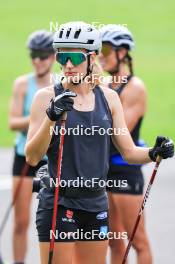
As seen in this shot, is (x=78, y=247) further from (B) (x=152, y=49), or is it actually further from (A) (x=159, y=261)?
(B) (x=152, y=49)

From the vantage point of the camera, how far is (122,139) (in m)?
7.68

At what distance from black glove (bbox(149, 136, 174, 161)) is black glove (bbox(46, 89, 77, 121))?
0.86 metres

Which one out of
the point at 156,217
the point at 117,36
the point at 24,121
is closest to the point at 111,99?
the point at 117,36

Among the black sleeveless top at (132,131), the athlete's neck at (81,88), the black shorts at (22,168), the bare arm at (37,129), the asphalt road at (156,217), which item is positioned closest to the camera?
the bare arm at (37,129)

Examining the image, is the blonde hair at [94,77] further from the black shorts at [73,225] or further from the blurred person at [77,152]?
the black shorts at [73,225]

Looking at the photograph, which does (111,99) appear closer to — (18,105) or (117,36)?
(117,36)

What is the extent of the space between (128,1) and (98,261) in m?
29.8

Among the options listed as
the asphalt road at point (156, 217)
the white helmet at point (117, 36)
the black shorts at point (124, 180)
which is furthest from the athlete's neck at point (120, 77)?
the asphalt road at point (156, 217)

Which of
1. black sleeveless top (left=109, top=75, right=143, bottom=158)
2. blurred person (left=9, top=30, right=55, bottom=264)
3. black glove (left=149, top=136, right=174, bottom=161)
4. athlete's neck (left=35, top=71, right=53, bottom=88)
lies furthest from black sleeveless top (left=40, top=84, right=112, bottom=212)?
athlete's neck (left=35, top=71, right=53, bottom=88)

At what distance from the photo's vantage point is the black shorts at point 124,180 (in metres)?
9.34

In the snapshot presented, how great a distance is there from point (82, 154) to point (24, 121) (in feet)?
11.0

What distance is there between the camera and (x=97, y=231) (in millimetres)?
7473

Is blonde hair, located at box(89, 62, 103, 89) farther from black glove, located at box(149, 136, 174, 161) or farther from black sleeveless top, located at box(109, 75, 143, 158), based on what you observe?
black sleeveless top, located at box(109, 75, 143, 158)

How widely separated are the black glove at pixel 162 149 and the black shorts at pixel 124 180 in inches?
68.6
